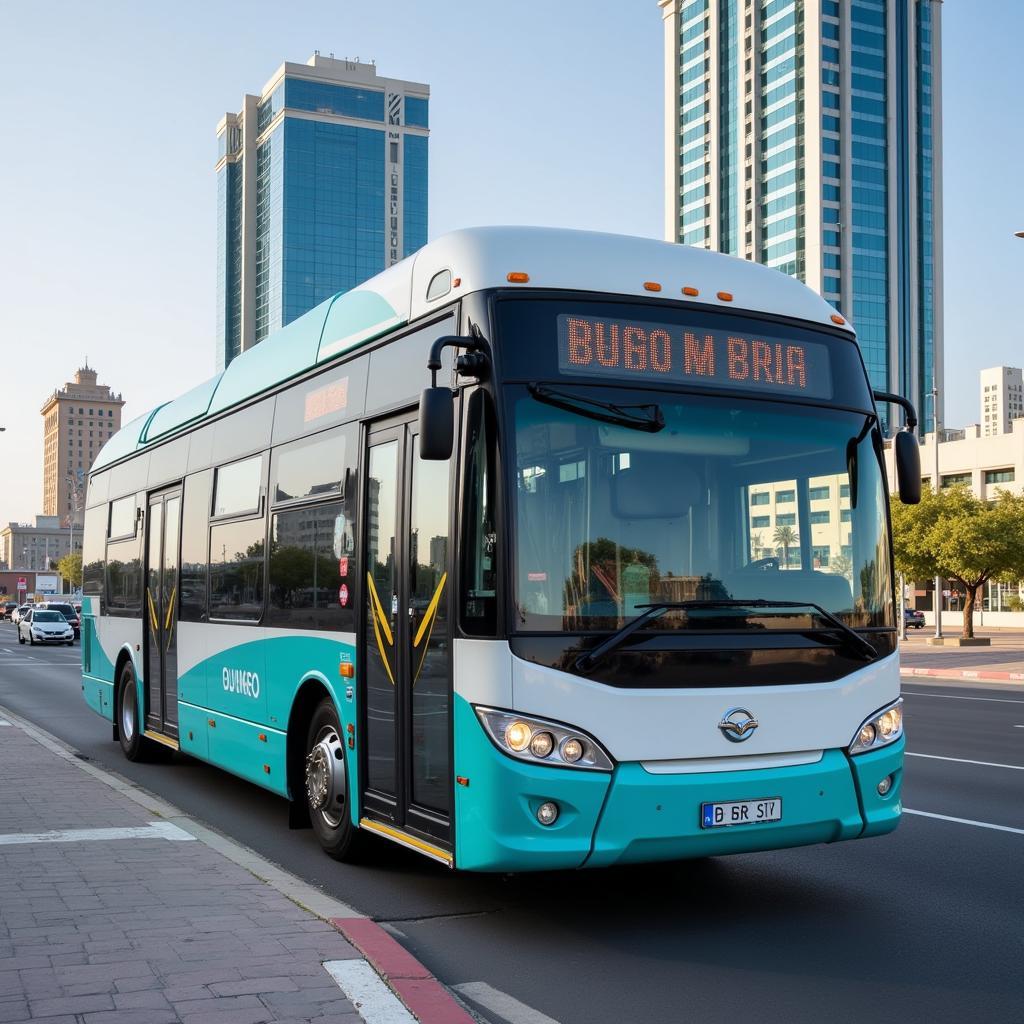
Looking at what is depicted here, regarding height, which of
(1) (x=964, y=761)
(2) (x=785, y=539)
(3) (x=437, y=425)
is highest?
(3) (x=437, y=425)

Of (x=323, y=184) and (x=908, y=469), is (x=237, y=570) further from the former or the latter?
(x=323, y=184)

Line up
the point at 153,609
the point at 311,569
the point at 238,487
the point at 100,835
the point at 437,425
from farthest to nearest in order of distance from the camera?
the point at 153,609
the point at 238,487
the point at 311,569
the point at 100,835
the point at 437,425

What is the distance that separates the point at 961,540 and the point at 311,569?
131 feet

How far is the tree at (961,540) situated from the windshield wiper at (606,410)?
39244mm

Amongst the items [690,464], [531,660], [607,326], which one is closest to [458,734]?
[531,660]

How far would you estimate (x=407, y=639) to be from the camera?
6.88 metres

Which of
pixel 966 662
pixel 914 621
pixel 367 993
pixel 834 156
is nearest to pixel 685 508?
pixel 367 993

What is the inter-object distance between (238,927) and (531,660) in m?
1.82

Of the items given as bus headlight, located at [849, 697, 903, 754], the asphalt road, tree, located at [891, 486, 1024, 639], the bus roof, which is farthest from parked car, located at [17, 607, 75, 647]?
bus headlight, located at [849, 697, 903, 754]

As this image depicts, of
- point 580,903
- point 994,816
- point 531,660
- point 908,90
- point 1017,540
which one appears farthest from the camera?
point 908,90

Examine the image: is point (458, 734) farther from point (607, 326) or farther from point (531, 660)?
point (607, 326)

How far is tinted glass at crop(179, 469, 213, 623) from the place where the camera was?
10.9 meters

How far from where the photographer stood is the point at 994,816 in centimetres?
956

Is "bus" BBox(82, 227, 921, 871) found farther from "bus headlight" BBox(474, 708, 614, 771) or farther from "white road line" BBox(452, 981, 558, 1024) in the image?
"white road line" BBox(452, 981, 558, 1024)
